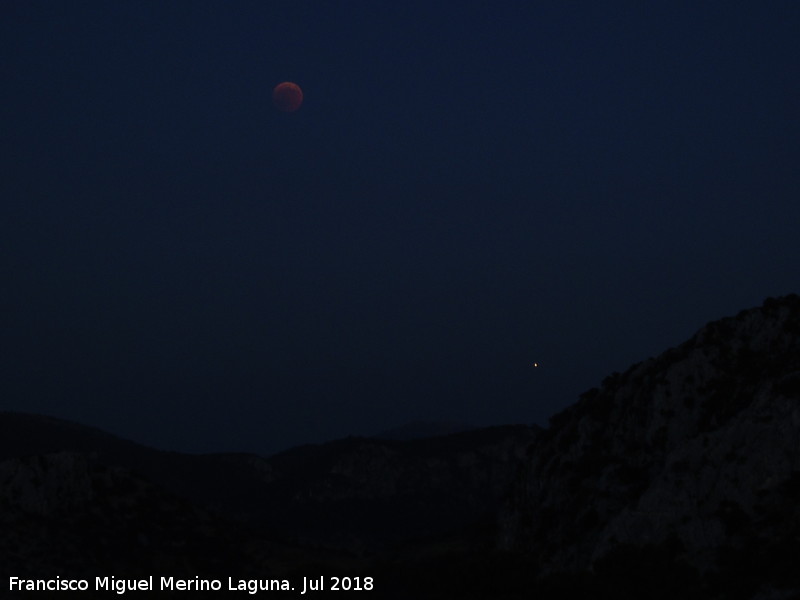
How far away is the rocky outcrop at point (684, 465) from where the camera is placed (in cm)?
3288

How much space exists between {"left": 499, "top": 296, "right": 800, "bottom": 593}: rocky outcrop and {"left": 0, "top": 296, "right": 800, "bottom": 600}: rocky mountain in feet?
0.33

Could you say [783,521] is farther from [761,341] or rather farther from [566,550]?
[761,341]

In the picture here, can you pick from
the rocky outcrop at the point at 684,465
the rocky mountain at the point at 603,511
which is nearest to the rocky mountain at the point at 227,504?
the rocky mountain at the point at 603,511

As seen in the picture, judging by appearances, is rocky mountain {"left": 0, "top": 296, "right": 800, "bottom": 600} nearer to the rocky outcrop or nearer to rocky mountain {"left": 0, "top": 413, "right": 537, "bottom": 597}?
the rocky outcrop

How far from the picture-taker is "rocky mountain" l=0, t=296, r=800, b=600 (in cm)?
2967

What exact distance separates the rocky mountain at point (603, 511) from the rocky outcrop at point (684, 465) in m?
0.10

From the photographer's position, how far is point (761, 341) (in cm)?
5206

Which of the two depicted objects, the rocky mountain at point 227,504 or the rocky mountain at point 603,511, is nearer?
the rocky mountain at point 603,511

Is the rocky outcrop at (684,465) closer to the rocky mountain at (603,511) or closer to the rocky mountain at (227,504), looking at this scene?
the rocky mountain at (603,511)

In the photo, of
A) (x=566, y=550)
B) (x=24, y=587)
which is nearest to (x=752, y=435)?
(x=566, y=550)

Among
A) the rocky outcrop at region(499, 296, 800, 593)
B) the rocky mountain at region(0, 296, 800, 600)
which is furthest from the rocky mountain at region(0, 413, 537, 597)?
the rocky outcrop at region(499, 296, 800, 593)

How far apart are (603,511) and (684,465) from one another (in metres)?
8.38

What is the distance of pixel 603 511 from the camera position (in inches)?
1757

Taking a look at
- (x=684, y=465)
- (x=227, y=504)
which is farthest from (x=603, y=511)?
(x=227, y=504)
